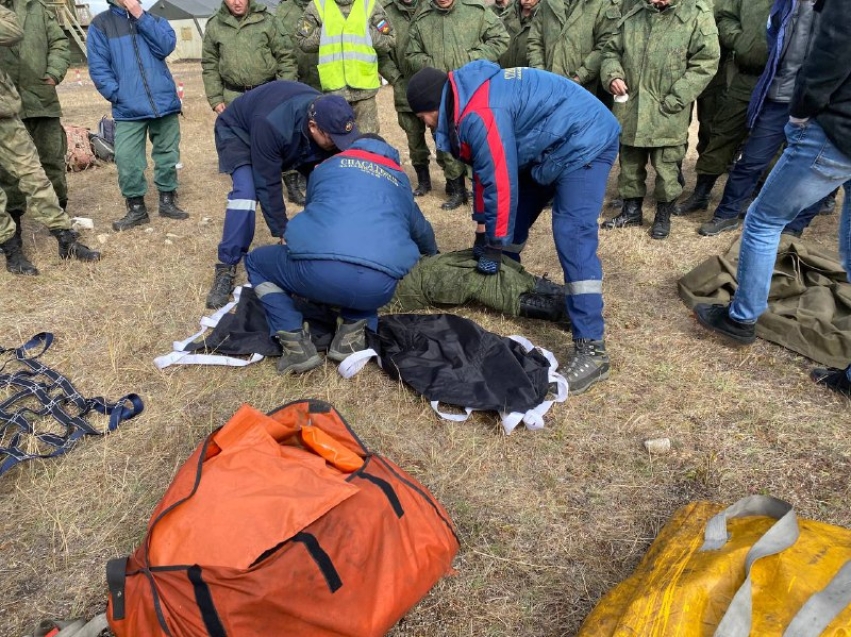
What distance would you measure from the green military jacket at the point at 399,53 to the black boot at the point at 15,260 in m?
3.72

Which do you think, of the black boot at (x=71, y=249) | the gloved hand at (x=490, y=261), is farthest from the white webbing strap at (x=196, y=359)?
the black boot at (x=71, y=249)

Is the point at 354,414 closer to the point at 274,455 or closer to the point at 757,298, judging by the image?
the point at 274,455

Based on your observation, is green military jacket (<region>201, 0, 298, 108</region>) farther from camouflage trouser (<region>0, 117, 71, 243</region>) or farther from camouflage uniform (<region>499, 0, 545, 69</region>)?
camouflage uniform (<region>499, 0, 545, 69</region>)

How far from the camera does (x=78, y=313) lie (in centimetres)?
382

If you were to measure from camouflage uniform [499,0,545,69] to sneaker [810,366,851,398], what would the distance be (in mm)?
4501

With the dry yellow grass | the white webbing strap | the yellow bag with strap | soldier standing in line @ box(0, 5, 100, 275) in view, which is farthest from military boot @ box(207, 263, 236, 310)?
the yellow bag with strap

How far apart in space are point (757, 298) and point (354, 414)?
225cm

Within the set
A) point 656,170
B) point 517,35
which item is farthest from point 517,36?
point 656,170

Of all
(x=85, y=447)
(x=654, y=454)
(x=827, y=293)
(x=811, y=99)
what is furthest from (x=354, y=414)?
(x=827, y=293)

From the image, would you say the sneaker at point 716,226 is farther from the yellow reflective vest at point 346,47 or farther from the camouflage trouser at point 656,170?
the yellow reflective vest at point 346,47

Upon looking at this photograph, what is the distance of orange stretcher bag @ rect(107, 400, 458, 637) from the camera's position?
1570mm

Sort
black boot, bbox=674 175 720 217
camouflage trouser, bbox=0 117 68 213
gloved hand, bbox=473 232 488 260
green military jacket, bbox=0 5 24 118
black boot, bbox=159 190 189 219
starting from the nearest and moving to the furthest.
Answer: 1. gloved hand, bbox=473 232 488 260
2. green military jacket, bbox=0 5 24 118
3. camouflage trouser, bbox=0 117 68 213
4. black boot, bbox=674 175 720 217
5. black boot, bbox=159 190 189 219

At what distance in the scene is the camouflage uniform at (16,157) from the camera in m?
3.97

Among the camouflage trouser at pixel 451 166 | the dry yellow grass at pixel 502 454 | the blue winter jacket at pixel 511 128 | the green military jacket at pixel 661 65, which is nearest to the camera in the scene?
the dry yellow grass at pixel 502 454
